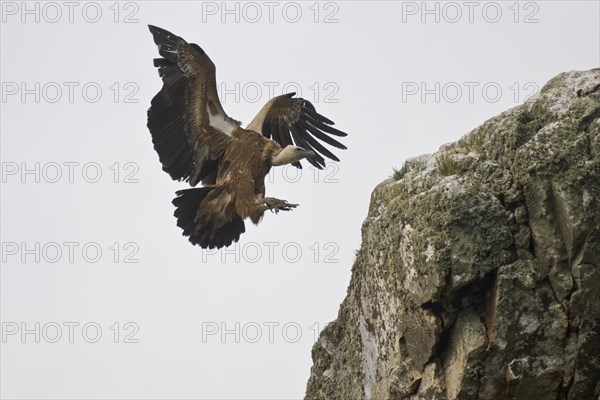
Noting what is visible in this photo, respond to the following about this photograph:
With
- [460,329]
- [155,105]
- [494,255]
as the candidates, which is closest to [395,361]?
[460,329]

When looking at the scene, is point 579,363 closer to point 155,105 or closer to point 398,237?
point 398,237

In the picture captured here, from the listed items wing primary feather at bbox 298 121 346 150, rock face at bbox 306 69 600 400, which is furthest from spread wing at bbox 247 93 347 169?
rock face at bbox 306 69 600 400

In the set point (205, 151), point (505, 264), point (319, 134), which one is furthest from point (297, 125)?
point (505, 264)

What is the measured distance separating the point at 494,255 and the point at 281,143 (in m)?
5.05

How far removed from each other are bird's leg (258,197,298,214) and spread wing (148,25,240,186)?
3.05 ft

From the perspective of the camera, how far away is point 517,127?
812cm

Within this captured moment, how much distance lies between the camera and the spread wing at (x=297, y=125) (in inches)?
477

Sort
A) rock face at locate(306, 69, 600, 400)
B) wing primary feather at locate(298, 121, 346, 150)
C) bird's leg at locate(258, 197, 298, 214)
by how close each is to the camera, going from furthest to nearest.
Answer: wing primary feather at locate(298, 121, 346, 150)
bird's leg at locate(258, 197, 298, 214)
rock face at locate(306, 69, 600, 400)

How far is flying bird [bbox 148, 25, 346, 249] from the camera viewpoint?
35.4 feet

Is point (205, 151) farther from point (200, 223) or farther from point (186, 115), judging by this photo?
point (200, 223)

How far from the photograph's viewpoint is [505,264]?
771 cm

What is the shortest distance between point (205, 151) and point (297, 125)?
59.2 inches

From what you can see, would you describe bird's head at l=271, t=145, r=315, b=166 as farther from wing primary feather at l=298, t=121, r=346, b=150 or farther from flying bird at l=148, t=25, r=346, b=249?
wing primary feather at l=298, t=121, r=346, b=150

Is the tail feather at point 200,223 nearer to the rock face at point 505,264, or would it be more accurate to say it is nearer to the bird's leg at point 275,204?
the bird's leg at point 275,204
